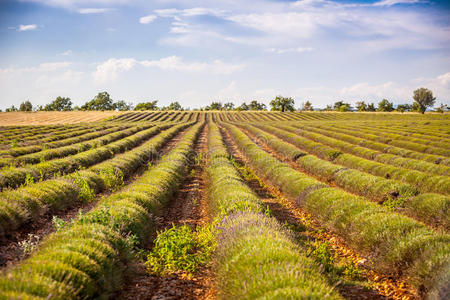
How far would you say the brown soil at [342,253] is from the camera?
562 cm

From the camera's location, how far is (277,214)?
10586 millimetres

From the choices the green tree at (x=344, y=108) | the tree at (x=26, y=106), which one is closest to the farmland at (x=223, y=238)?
the green tree at (x=344, y=108)

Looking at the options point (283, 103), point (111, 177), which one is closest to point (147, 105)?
point (283, 103)

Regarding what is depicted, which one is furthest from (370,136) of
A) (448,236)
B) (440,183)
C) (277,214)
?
(448,236)

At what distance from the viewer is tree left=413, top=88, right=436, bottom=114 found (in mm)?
95250

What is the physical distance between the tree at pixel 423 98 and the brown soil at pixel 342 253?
10484 cm

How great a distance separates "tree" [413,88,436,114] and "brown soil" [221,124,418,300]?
104842 millimetres

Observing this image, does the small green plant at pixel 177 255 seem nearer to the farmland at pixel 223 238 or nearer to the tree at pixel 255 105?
the farmland at pixel 223 238

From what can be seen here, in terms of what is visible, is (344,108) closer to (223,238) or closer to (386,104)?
(386,104)

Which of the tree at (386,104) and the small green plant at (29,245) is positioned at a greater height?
the tree at (386,104)

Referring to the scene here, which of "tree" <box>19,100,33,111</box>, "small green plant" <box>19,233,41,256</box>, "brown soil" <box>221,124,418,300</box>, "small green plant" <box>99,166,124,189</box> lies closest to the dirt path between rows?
"small green plant" <box>19,233,41,256</box>

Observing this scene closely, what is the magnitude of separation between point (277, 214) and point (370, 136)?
24.6m

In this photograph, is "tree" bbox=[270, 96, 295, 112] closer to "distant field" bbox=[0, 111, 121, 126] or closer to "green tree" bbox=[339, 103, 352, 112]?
"green tree" bbox=[339, 103, 352, 112]

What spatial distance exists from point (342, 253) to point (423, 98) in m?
110
